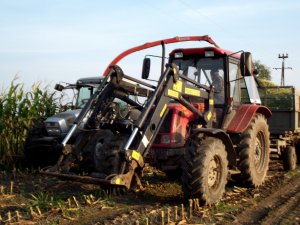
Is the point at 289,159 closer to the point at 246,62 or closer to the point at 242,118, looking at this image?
the point at 242,118

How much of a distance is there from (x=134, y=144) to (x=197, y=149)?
0.84 metres

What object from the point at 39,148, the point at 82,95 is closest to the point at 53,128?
the point at 39,148

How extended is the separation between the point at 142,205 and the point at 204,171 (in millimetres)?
976

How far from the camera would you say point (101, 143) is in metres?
6.32

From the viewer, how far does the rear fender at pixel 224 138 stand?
19.1 ft

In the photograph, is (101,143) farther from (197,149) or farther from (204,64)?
(204,64)

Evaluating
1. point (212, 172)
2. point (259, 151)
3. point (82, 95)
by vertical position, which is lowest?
point (212, 172)

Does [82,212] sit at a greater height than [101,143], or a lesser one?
lesser

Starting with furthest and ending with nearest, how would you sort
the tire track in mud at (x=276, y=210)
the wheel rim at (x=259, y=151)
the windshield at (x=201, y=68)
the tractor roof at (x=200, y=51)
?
the wheel rim at (x=259, y=151)
the windshield at (x=201, y=68)
the tractor roof at (x=200, y=51)
the tire track in mud at (x=276, y=210)

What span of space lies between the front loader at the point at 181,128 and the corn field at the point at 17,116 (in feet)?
10.7

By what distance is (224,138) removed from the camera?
6.27 meters

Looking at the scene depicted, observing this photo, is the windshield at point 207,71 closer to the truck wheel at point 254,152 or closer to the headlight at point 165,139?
the truck wheel at point 254,152

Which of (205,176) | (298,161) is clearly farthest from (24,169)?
(298,161)

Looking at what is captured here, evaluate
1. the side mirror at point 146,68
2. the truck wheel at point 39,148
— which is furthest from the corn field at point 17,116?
the side mirror at point 146,68
